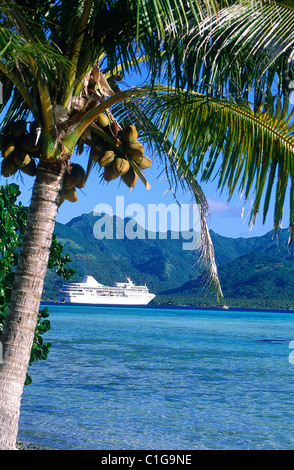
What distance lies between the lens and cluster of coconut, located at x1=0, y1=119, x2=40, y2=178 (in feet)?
14.2

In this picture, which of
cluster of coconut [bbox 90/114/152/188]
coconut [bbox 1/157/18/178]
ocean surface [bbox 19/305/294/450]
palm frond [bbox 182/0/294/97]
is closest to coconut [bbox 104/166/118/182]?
cluster of coconut [bbox 90/114/152/188]

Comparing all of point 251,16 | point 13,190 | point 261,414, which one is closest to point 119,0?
point 251,16

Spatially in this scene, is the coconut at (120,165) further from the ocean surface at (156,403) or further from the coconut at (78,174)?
the ocean surface at (156,403)

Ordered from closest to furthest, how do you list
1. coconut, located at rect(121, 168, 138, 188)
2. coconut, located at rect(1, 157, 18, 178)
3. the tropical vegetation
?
coconut, located at rect(1, 157, 18, 178) → coconut, located at rect(121, 168, 138, 188) → the tropical vegetation

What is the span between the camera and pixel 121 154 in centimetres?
465

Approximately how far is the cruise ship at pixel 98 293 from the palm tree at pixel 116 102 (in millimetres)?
116398

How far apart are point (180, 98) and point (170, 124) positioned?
0.94 feet

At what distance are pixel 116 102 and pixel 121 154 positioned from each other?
21.1 inches

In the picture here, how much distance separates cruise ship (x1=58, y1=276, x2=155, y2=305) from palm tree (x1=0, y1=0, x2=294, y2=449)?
382ft

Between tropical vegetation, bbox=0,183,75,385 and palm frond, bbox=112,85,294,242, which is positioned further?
tropical vegetation, bbox=0,183,75,385

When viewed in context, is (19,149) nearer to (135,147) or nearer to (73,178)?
(73,178)

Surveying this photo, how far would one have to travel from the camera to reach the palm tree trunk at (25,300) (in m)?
4.13

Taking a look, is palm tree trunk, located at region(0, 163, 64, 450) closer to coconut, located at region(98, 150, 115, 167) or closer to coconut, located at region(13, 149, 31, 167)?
coconut, located at region(13, 149, 31, 167)

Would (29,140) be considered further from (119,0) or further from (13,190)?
(13,190)
